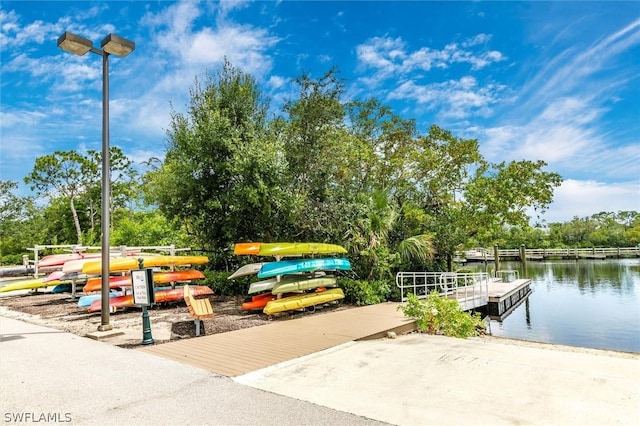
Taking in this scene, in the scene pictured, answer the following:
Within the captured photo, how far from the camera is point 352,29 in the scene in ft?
51.0

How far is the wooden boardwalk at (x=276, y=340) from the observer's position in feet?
19.3

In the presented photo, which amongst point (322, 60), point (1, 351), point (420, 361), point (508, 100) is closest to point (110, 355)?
Answer: point (1, 351)

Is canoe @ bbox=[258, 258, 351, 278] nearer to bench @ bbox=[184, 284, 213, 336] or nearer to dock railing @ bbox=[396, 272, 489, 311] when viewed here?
bench @ bbox=[184, 284, 213, 336]

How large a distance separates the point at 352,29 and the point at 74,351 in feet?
45.8

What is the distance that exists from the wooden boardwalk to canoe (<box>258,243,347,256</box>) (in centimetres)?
178

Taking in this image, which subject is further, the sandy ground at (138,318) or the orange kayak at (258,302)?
the orange kayak at (258,302)

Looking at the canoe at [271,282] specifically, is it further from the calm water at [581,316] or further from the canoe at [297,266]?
the calm water at [581,316]

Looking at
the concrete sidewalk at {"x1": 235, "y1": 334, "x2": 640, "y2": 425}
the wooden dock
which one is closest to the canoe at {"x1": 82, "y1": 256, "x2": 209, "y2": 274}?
the concrete sidewalk at {"x1": 235, "y1": 334, "x2": 640, "y2": 425}

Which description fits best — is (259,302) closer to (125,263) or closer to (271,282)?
(271,282)

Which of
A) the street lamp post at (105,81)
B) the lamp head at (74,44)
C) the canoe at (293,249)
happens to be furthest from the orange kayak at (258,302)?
the lamp head at (74,44)

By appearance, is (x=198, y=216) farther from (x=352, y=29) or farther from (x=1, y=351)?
(x=352, y=29)

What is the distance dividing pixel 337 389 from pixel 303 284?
20.5 ft

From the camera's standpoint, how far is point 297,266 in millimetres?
10742

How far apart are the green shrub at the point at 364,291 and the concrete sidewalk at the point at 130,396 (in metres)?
6.97
